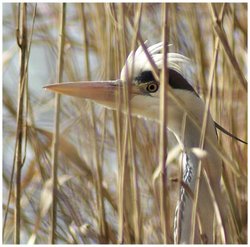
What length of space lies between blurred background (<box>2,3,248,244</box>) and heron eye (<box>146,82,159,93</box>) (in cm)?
11

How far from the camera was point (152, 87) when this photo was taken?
169 cm

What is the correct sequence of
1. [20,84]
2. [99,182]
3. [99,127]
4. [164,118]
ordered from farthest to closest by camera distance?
[99,127], [99,182], [20,84], [164,118]

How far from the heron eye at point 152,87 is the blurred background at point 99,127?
11cm

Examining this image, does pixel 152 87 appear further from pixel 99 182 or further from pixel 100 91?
pixel 99 182

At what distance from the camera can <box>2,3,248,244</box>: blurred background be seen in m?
1.59

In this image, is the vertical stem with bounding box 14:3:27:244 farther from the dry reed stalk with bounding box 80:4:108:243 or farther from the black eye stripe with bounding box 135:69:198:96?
the black eye stripe with bounding box 135:69:198:96

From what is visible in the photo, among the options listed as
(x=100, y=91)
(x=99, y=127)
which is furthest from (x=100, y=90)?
(x=99, y=127)

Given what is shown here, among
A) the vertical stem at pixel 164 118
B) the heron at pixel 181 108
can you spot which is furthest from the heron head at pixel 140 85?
the vertical stem at pixel 164 118

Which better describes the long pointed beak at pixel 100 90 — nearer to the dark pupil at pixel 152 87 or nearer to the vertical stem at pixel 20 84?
the dark pupil at pixel 152 87

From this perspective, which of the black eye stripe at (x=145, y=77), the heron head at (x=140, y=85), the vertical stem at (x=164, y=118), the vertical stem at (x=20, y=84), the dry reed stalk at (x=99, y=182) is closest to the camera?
the vertical stem at (x=164, y=118)

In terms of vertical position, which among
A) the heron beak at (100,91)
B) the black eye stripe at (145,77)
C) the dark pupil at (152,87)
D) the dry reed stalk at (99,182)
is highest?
the black eye stripe at (145,77)

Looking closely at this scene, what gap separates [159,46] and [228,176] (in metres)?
0.42

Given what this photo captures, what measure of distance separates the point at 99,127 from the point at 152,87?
1.46 ft

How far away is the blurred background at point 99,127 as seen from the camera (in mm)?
1593
